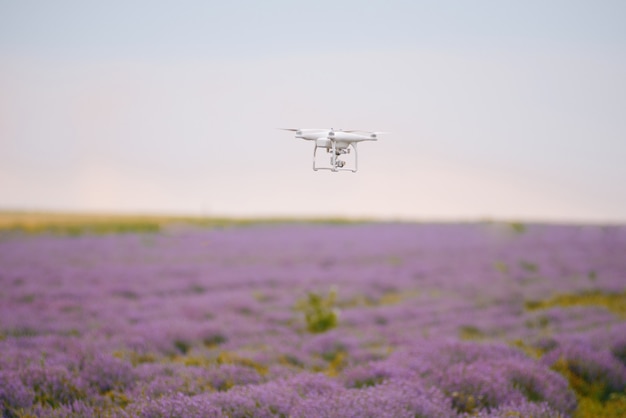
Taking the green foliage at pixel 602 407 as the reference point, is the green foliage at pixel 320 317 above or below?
above

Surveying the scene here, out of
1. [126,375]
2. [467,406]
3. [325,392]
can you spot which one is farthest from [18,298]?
[467,406]

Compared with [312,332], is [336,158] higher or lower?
higher

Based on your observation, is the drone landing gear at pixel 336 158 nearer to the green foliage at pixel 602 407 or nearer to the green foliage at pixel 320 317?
the green foliage at pixel 602 407

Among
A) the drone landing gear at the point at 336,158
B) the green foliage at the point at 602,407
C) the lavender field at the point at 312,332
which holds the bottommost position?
the green foliage at the point at 602,407

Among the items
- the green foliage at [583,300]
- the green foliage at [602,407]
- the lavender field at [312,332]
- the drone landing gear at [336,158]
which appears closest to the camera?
the drone landing gear at [336,158]

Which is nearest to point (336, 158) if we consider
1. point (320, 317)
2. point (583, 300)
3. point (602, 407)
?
point (602, 407)

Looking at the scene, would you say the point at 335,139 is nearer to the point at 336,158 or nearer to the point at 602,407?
the point at 336,158

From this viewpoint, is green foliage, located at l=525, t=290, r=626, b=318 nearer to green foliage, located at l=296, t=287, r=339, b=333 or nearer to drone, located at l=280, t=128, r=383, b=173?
green foliage, located at l=296, t=287, r=339, b=333

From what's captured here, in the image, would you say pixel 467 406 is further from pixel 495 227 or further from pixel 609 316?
pixel 495 227

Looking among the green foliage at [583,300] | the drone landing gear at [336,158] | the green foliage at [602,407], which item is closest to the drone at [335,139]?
the drone landing gear at [336,158]

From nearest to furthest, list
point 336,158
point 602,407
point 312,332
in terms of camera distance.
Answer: point 336,158, point 602,407, point 312,332
